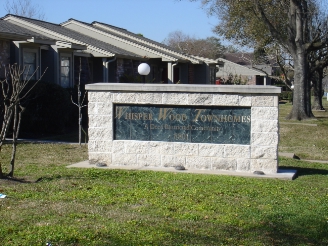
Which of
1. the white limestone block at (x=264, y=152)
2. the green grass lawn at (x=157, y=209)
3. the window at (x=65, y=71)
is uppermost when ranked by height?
the window at (x=65, y=71)

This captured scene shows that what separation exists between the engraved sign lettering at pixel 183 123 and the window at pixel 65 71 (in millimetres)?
10966

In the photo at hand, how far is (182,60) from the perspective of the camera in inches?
1205

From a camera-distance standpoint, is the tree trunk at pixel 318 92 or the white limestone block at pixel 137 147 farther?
the tree trunk at pixel 318 92

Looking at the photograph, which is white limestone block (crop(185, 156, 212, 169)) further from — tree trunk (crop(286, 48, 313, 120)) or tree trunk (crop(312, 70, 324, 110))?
tree trunk (crop(312, 70, 324, 110))

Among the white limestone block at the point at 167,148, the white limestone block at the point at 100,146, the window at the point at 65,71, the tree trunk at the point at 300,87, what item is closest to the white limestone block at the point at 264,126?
the white limestone block at the point at 167,148

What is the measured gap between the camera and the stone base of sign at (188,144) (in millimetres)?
9266

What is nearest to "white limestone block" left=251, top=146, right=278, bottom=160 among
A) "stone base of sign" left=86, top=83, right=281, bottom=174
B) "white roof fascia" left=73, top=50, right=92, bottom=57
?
"stone base of sign" left=86, top=83, right=281, bottom=174

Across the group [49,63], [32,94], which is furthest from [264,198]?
[49,63]

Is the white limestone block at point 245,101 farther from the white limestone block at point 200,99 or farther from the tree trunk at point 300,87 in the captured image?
the tree trunk at point 300,87

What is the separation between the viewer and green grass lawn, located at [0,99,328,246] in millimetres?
5457

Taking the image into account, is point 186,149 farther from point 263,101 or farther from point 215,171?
point 263,101

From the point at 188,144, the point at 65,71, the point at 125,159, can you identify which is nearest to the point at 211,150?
the point at 188,144

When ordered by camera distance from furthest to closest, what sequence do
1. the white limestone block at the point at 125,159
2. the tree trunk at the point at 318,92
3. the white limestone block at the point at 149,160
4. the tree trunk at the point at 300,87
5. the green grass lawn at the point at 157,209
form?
the tree trunk at the point at 318,92, the tree trunk at the point at 300,87, the white limestone block at the point at 125,159, the white limestone block at the point at 149,160, the green grass lawn at the point at 157,209

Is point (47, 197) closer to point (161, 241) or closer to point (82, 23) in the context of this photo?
point (161, 241)
